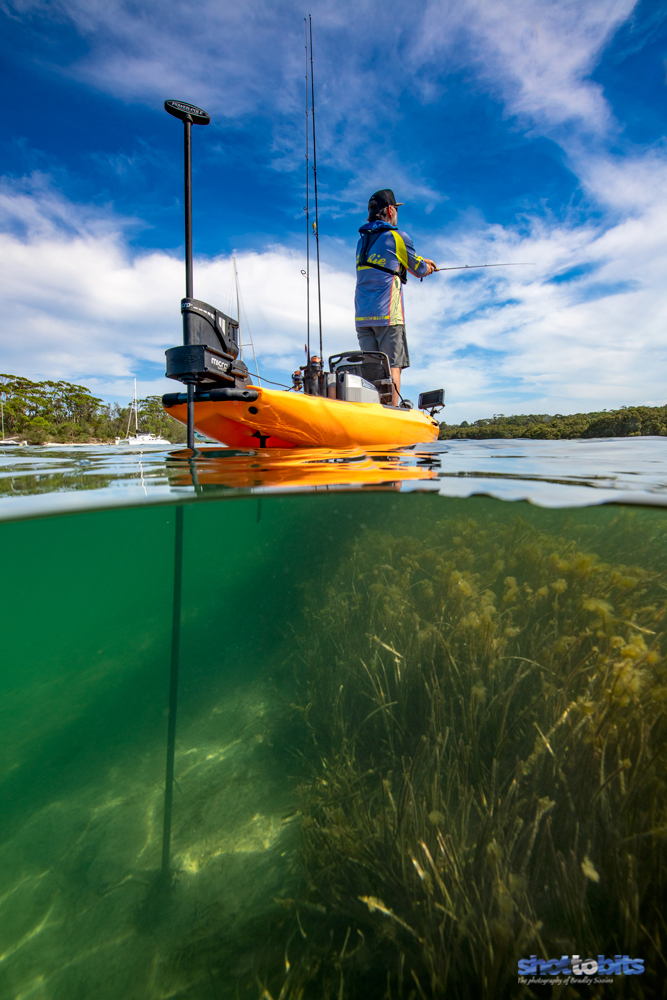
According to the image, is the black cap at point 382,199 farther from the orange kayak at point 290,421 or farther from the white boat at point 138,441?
the white boat at point 138,441

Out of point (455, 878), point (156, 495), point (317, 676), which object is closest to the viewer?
point (455, 878)

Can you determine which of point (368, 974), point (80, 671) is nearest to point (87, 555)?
point (80, 671)

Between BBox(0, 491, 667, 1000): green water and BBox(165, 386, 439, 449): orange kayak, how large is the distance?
850 millimetres

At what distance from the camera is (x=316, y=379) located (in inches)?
236

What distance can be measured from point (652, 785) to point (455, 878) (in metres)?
Answer: 1.22

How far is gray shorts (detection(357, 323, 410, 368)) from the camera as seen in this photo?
716 centimetres

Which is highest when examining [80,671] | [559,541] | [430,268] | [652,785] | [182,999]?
[430,268]

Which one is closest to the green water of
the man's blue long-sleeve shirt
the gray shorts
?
the gray shorts

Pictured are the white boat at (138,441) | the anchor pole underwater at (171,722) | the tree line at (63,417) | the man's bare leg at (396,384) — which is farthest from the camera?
the tree line at (63,417)

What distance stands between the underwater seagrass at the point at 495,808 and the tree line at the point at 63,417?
1235 inches

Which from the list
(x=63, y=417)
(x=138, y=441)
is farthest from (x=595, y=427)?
(x=63, y=417)

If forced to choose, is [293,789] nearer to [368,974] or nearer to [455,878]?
[368,974]

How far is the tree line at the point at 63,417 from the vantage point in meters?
35.5

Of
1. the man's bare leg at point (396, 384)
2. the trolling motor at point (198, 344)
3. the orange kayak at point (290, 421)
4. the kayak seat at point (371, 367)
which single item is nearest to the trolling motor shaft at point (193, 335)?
the trolling motor at point (198, 344)
